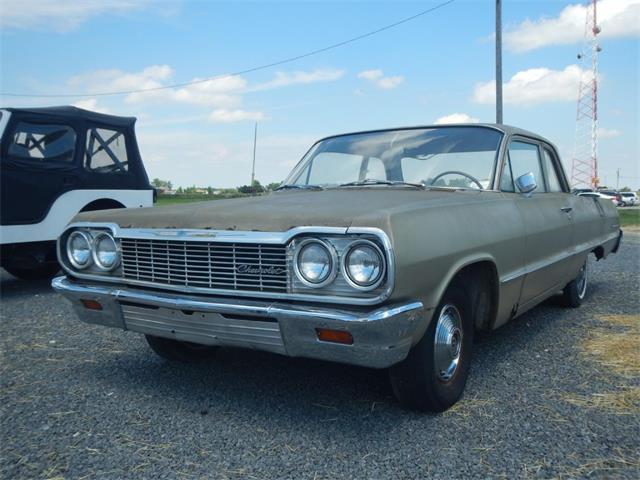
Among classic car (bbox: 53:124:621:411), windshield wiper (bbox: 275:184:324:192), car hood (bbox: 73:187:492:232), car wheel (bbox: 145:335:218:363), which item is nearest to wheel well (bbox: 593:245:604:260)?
classic car (bbox: 53:124:621:411)

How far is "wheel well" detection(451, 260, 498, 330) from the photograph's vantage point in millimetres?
2936

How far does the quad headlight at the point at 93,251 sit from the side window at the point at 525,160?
2571 millimetres

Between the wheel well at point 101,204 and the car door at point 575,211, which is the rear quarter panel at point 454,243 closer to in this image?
the car door at point 575,211

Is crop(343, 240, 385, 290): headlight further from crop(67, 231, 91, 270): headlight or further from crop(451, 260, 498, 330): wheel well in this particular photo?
crop(67, 231, 91, 270): headlight

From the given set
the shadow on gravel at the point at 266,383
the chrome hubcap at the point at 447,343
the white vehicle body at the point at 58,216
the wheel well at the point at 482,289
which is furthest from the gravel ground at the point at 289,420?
the white vehicle body at the point at 58,216

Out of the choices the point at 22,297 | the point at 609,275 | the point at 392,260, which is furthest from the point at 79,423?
the point at 609,275

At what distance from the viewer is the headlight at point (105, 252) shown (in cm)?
295

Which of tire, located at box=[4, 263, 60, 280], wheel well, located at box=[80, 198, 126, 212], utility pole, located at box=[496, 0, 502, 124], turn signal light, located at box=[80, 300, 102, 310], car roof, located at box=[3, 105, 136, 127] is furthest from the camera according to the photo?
utility pole, located at box=[496, 0, 502, 124]

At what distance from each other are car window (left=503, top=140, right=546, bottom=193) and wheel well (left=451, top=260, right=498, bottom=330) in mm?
964

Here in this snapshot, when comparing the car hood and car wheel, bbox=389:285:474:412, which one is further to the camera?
car wheel, bbox=389:285:474:412

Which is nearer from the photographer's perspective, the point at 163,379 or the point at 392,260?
the point at 392,260

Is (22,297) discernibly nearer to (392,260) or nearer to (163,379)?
(163,379)

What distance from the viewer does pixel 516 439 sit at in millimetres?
2453

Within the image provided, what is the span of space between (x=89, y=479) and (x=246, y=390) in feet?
3.36
